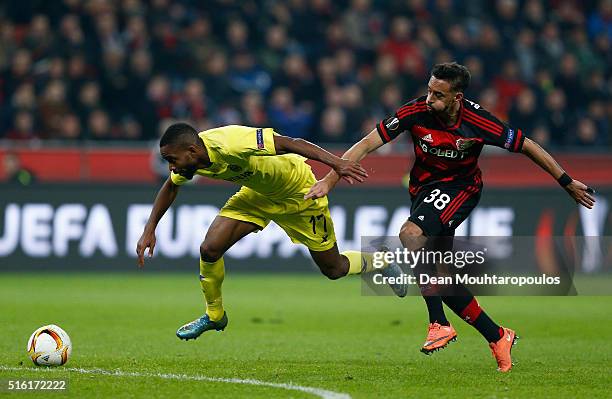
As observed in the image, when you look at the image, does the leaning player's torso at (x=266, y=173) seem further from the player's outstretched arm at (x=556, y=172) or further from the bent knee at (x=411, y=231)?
the player's outstretched arm at (x=556, y=172)

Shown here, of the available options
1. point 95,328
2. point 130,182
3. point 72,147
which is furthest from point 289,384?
point 72,147

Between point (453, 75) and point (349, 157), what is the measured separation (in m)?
0.90

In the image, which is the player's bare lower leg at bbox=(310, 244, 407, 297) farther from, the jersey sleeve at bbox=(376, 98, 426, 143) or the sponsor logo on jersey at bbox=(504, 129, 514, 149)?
the sponsor logo on jersey at bbox=(504, 129, 514, 149)

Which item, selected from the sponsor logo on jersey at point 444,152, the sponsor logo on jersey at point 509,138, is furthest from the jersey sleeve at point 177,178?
the sponsor logo on jersey at point 509,138

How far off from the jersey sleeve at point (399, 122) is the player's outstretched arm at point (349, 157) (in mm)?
50

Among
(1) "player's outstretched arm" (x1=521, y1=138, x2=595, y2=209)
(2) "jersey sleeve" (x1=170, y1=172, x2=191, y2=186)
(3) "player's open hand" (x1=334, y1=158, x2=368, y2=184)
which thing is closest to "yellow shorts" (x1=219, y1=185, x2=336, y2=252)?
(2) "jersey sleeve" (x1=170, y1=172, x2=191, y2=186)

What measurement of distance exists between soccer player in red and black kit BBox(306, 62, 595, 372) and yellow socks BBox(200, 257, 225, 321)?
1.42 meters

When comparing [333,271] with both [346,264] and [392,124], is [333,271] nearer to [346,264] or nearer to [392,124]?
[346,264]

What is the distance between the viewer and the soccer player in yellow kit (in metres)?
7.42

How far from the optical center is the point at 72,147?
15.6 m

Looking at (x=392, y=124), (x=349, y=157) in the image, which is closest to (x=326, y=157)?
(x=349, y=157)

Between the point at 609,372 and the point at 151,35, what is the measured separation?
463 inches

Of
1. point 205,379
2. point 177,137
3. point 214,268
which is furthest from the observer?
point 214,268

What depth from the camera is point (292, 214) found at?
8.70 m
